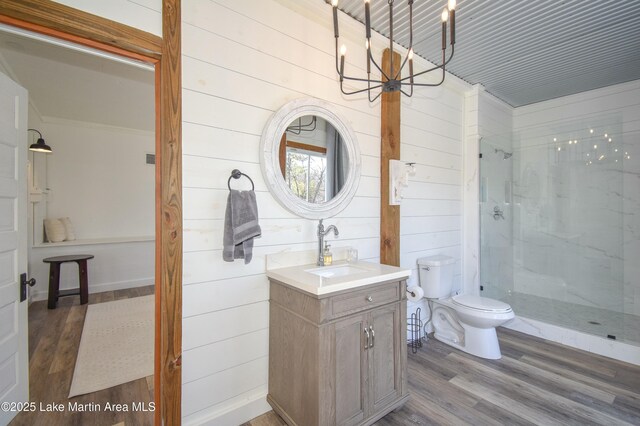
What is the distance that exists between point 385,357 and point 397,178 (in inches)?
55.2

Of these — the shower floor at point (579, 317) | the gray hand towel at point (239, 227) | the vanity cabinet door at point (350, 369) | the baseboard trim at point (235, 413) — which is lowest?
the baseboard trim at point (235, 413)

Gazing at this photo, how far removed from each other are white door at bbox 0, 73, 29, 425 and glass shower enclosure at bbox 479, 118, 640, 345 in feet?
13.1

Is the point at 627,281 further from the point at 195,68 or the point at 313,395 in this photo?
the point at 195,68

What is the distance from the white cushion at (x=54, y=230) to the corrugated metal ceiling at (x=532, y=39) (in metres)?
4.72

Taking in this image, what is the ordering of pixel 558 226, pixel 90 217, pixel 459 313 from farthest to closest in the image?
pixel 90 217, pixel 558 226, pixel 459 313

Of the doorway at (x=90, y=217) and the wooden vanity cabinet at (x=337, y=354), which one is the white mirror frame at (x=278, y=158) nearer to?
the wooden vanity cabinet at (x=337, y=354)

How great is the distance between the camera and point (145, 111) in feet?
13.1

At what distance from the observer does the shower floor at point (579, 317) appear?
2.60 m

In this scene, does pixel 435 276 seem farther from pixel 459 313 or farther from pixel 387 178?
pixel 387 178

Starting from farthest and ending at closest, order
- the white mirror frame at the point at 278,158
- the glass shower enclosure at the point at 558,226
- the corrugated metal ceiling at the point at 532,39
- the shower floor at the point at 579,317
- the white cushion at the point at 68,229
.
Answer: the white cushion at the point at 68,229 → the glass shower enclosure at the point at 558,226 → the shower floor at the point at 579,317 → the corrugated metal ceiling at the point at 532,39 → the white mirror frame at the point at 278,158

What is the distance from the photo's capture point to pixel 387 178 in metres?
2.45

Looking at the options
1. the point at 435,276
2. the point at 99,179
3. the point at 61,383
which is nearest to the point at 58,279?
the point at 99,179

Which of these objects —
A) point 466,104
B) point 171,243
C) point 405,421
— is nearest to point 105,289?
point 171,243

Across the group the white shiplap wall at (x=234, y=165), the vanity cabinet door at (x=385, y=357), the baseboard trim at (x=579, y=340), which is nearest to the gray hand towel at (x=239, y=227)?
the white shiplap wall at (x=234, y=165)
